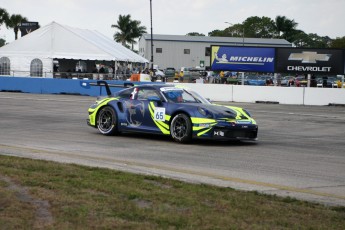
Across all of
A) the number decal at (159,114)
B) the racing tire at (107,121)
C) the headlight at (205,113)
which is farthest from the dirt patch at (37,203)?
the racing tire at (107,121)

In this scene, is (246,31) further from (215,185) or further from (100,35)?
(215,185)

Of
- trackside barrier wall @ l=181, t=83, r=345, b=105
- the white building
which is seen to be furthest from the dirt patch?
the white building

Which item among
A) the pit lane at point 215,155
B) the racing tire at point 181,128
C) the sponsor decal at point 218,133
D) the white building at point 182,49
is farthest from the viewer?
the white building at point 182,49

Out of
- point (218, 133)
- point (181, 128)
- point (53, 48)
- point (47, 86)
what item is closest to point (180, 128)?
point (181, 128)

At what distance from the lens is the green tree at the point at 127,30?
4574 inches

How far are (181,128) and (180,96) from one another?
0.93m

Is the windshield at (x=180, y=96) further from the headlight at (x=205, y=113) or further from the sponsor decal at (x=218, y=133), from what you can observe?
the sponsor decal at (x=218, y=133)

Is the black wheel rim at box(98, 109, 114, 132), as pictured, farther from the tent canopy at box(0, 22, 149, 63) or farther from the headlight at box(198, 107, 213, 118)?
the tent canopy at box(0, 22, 149, 63)

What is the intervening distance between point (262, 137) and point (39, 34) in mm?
34811

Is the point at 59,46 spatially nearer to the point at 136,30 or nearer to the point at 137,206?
the point at 137,206

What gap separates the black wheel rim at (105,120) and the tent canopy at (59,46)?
3112cm

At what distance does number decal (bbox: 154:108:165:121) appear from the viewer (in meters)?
13.1

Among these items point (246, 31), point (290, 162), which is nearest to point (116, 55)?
point (290, 162)

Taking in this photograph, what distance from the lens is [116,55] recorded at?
4625 cm
